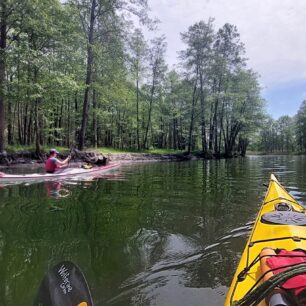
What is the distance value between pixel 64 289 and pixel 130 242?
8.74ft

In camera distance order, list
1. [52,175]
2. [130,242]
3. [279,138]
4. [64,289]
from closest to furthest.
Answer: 1. [64,289]
2. [130,242]
3. [52,175]
4. [279,138]

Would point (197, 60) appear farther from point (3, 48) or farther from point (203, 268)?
point (203, 268)

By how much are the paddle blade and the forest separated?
15.5 m

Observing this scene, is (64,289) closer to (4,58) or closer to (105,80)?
(4,58)

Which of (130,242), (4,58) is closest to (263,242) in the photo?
(130,242)

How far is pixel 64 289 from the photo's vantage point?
7.13 ft

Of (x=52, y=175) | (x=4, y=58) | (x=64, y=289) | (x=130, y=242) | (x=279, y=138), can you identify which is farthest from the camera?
(x=279, y=138)

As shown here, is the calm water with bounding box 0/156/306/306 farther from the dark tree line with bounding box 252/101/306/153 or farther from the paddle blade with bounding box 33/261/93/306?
the dark tree line with bounding box 252/101/306/153

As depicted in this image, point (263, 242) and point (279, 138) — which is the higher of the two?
point (279, 138)

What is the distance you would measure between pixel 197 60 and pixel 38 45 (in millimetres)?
19245

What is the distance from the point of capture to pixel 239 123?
42875 millimetres

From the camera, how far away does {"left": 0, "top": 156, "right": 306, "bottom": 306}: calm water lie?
3.29 m

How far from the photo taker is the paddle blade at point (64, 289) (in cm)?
210

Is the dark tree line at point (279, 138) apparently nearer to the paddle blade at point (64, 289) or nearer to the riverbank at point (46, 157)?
the riverbank at point (46, 157)
